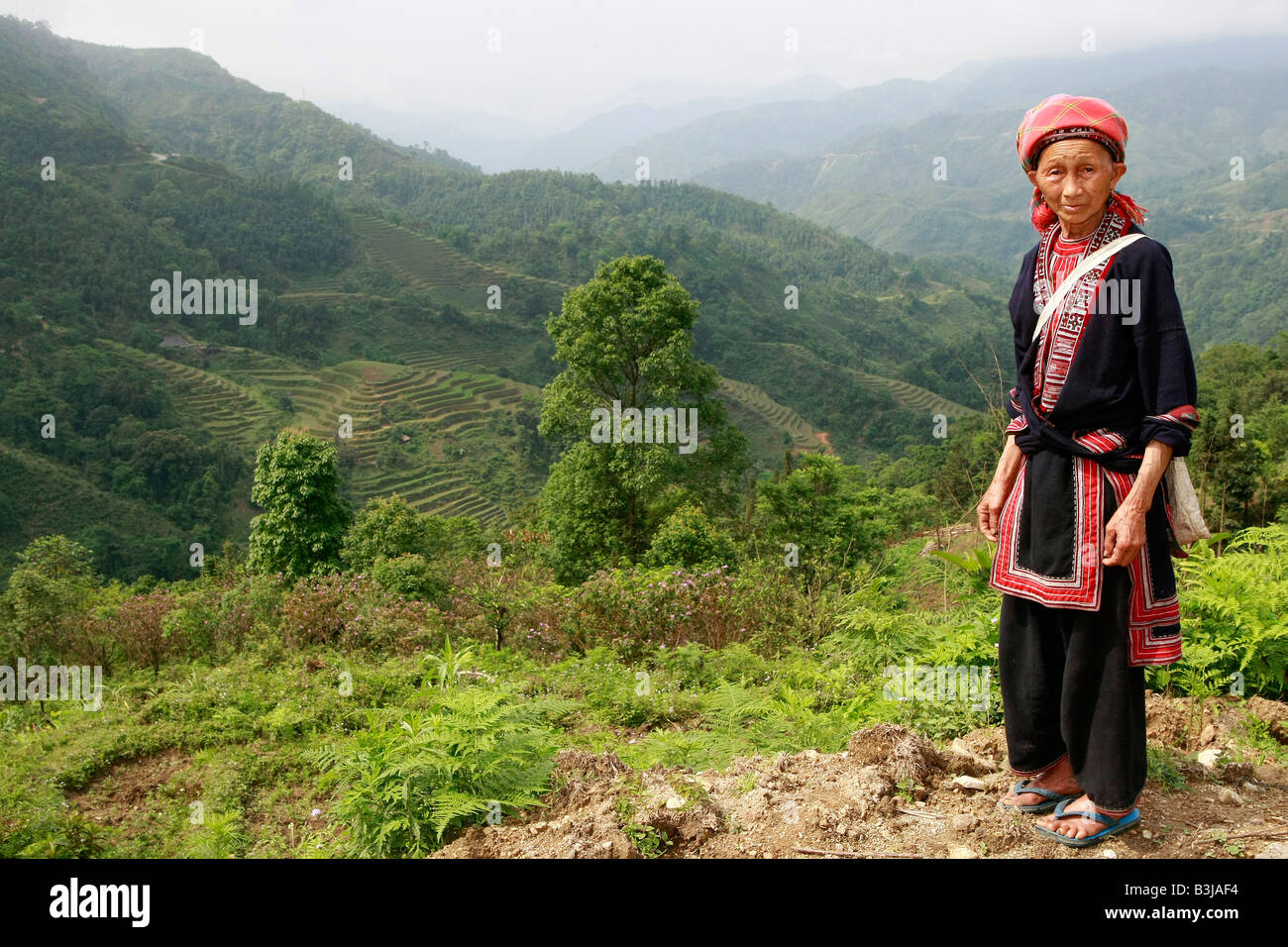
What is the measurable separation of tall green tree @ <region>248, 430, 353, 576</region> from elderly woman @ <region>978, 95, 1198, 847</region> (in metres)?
10.8

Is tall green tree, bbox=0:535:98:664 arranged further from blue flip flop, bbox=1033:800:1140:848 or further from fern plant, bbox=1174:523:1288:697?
fern plant, bbox=1174:523:1288:697

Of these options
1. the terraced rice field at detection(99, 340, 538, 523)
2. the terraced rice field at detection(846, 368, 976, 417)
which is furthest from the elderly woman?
the terraced rice field at detection(846, 368, 976, 417)

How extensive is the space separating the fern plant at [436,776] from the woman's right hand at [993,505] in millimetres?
1620

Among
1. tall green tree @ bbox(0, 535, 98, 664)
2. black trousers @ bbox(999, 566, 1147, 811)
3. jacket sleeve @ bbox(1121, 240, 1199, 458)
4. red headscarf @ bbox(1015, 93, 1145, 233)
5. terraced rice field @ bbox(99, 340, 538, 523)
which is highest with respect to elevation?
terraced rice field @ bbox(99, 340, 538, 523)

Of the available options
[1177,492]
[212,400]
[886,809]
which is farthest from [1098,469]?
[212,400]

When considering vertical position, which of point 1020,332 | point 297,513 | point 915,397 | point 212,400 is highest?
point 915,397

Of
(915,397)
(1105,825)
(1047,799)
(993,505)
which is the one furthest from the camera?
(915,397)

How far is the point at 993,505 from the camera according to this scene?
2.51m

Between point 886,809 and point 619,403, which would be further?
point 619,403

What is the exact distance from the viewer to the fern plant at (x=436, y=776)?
2.32 meters

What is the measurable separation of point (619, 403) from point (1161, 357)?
12.3 meters

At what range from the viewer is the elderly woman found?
2072mm

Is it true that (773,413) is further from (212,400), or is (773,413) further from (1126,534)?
(1126,534)

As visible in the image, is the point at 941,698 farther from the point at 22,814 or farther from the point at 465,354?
the point at 465,354
